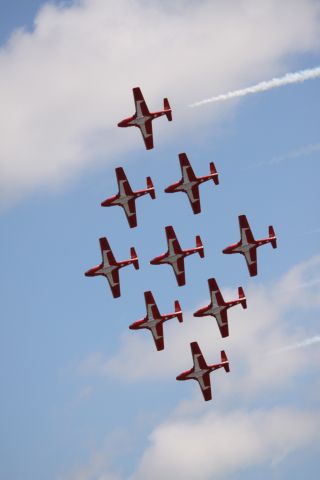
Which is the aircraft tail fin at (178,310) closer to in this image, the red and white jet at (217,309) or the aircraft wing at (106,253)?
the red and white jet at (217,309)

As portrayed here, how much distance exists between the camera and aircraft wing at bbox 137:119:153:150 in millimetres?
170375

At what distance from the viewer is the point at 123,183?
17450cm

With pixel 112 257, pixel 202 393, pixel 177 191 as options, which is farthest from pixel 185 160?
pixel 202 393

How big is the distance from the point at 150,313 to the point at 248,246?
14577 millimetres

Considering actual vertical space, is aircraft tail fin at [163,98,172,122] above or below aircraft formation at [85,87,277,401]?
above

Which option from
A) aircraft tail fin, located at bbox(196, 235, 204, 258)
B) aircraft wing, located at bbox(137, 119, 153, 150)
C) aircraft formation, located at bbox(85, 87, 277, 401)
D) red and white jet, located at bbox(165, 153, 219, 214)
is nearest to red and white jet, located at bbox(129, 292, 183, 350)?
aircraft formation, located at bbox(85, 87, 277, 401)

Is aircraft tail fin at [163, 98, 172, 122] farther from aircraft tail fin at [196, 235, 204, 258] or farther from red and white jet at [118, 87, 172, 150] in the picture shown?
aircraft tail fin at [196, 235, 204, 258]

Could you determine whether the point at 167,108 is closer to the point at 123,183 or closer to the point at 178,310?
the point at 123,183

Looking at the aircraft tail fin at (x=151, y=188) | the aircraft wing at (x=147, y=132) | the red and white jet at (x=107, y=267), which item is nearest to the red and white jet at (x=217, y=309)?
the red and white jet at (x=107, y=267)

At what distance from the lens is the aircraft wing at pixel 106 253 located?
17638cm

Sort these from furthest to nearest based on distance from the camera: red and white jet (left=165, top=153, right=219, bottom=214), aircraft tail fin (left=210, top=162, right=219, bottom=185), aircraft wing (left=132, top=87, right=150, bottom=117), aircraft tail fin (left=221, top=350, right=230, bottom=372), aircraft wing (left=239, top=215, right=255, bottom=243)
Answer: aircraft tail fin (left=221, top=350, right=230, bottom=372)
aircraft wing (left=239, top=215, right=255, bottom=243)
red and white jet (left=165, top=153, right=219, bottom=214)
aircraft tail fin (left=210, top=162, right=219, bottom=185)
aircraft wing (left=132, top=87, right=150, bottom=117)

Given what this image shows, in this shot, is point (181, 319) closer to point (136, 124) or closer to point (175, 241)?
point (175, 241)

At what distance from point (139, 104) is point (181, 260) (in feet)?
66.8

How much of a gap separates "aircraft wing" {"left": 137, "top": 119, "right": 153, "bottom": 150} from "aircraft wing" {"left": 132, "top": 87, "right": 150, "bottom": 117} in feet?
3.47
